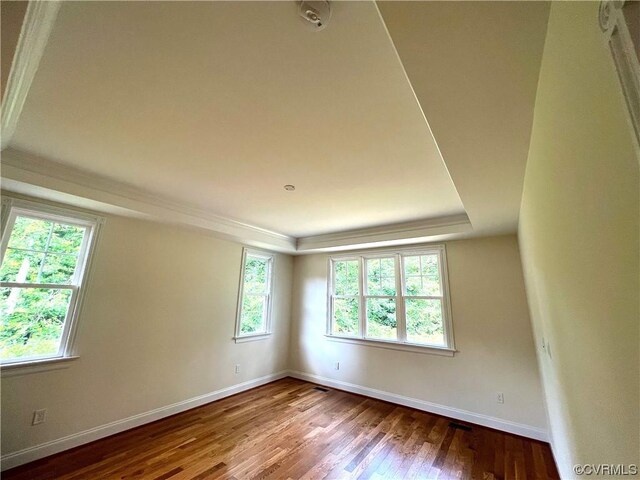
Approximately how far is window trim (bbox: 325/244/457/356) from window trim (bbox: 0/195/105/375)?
11.0 ft

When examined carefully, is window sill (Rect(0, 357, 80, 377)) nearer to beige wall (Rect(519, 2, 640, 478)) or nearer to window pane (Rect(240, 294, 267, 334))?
window pane (Rect(240, 294, 267, 334))

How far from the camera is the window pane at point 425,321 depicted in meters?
3.69

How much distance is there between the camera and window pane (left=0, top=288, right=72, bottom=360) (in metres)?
2.30

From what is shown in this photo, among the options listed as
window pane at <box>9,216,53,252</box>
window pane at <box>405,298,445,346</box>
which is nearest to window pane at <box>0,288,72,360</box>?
window pane at <box>9,216,53,252</box>

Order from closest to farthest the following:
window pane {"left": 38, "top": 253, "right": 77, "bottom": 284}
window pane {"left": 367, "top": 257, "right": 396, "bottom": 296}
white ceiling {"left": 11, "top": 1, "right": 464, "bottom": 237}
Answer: white ceiling {"left": 11, "top": 1, "right": 464, "bottom": 237}
window pane {"left": 38, "top": 253, "right": 77, "bottom": 284}
window pane {"left": 367, "top": 257, "right": 396, "bottom": 296}

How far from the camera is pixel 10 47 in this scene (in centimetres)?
98

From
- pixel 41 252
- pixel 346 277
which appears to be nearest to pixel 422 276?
pixel 346 277

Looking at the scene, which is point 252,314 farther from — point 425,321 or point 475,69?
point 475,69

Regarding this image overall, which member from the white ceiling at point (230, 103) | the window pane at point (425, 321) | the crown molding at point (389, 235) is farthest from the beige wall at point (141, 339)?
the window pane at point (425, 321)

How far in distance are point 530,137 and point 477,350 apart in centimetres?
289

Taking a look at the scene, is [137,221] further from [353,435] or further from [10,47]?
[353,435]

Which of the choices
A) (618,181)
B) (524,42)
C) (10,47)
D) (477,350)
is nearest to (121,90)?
(10,47)

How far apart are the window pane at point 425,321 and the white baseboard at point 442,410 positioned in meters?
0.80

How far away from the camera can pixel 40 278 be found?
249 cm
